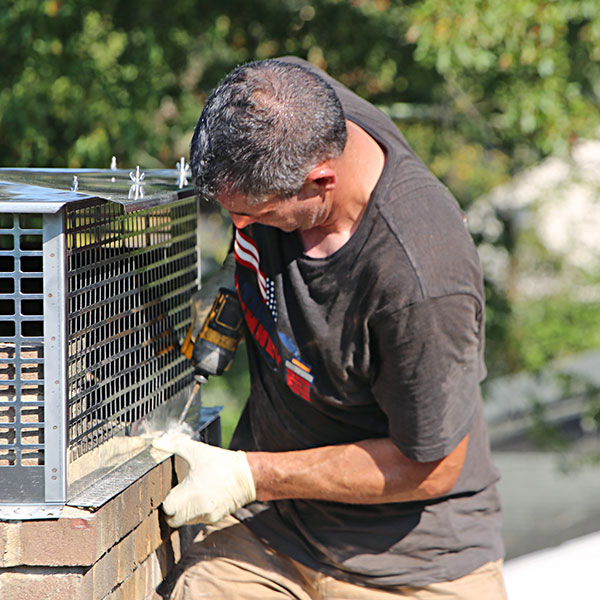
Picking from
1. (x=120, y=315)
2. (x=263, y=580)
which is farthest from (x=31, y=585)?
(x=263, y=580)

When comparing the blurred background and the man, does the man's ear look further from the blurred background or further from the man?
the blurred background

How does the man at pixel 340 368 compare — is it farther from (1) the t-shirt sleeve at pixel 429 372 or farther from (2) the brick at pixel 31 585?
(2) the brick at pixel 31 585

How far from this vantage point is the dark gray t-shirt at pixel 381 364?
1911 mm

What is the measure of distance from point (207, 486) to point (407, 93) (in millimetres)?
4242

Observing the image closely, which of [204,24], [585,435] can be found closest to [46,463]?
[204,24]

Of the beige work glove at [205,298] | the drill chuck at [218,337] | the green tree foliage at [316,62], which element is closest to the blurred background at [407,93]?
the green tree foliage at [316,62]

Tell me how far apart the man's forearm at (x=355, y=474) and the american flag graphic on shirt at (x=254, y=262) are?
15.1 inches

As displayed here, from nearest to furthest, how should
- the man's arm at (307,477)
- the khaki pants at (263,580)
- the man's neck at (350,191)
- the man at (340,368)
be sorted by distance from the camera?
1. the man at (340,368)
2. the man's neck at (350,191)
3. the man's arm at (307,477)
4. the khaki pants at (263,580)

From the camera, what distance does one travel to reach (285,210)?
1.95m

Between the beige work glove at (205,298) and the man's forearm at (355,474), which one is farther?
the beige work glove at (205,298)

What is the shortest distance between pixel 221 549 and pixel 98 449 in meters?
0.73

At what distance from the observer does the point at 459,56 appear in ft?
13.5

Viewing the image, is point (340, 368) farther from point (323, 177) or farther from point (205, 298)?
point (205, 298)

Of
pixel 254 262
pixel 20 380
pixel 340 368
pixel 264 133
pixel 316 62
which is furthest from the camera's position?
pixel 316 62
